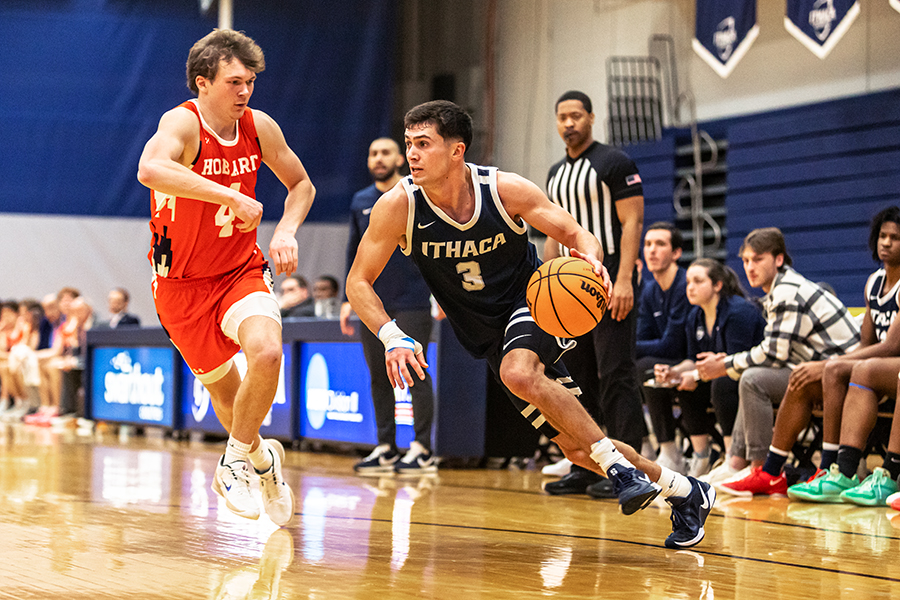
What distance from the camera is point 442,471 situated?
6.82 metres

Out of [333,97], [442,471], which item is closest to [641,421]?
[442,471]

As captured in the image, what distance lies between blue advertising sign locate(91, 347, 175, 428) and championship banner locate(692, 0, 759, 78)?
752 centimetres

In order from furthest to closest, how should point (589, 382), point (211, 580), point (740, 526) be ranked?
point (589, 382), point (740, 526), point (211, 580)

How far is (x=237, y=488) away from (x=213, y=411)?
5.80 metres

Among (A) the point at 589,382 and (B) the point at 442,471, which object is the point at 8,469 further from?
(A) the point at 589,382

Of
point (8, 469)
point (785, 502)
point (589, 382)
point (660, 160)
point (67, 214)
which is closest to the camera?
point (785, 502)

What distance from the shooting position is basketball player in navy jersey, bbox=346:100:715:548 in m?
3.54

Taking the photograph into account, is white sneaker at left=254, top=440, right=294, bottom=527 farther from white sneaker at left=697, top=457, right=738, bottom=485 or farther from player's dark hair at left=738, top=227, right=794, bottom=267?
player's dark hair at left=738, top=227, right=794, bottom=267

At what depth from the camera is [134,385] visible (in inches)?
416

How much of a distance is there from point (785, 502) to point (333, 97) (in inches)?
509

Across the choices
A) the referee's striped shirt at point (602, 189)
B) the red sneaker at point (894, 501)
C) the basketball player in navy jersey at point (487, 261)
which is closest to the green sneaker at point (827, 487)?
the red sneaker at point (894, 501)

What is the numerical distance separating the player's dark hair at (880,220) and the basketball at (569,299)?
235cm

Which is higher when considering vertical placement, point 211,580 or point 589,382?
point 589,382

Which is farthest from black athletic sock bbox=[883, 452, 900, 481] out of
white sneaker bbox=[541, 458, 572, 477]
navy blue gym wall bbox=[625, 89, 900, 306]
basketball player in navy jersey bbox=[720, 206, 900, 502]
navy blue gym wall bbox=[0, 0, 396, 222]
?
navy blue gym wall bbox=[0, 0, 396, 222]
